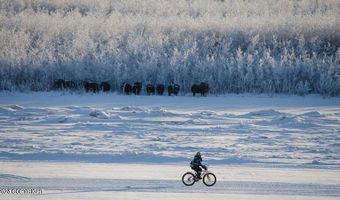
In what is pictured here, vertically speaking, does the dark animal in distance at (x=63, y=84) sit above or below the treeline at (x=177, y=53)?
below

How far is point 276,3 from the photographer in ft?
101

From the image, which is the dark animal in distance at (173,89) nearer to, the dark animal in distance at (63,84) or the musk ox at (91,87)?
the musk ox at (91,87)

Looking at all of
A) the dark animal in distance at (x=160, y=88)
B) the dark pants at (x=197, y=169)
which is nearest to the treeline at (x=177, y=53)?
the dark animal in distance at (x=160, y=88)

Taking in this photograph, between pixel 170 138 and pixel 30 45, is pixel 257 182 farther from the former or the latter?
pixel 30 45

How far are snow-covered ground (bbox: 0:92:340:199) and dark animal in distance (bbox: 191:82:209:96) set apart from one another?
0.44m

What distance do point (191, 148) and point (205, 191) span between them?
246 cm

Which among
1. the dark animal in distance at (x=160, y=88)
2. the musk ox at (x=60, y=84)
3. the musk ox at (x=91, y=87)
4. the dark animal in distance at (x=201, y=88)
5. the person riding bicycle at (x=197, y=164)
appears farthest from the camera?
the musk ox at (x=60, y=84)

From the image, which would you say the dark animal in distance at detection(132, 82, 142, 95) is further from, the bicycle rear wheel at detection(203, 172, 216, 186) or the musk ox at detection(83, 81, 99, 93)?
the bicycle rear wheel at detection(203, 172, 216, 186)

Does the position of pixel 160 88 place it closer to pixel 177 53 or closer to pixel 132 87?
pixel 132 87

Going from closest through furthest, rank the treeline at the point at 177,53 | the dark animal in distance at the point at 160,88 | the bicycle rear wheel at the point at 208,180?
the bicycle rear wheel at the point at 208,180 < the dark animal in distance at the point at 160,88 < the treeline at the point at 177,53

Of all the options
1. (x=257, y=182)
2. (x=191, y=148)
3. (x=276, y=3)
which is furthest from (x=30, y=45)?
(x=276, y=3)

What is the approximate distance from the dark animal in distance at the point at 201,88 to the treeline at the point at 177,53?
20.9 inches

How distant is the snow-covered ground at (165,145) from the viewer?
560 centimetres

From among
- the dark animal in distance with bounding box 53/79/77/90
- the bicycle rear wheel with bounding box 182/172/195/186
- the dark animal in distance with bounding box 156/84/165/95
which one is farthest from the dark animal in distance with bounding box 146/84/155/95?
the bicycle rear wheel with bounding box 182/172/195/186
